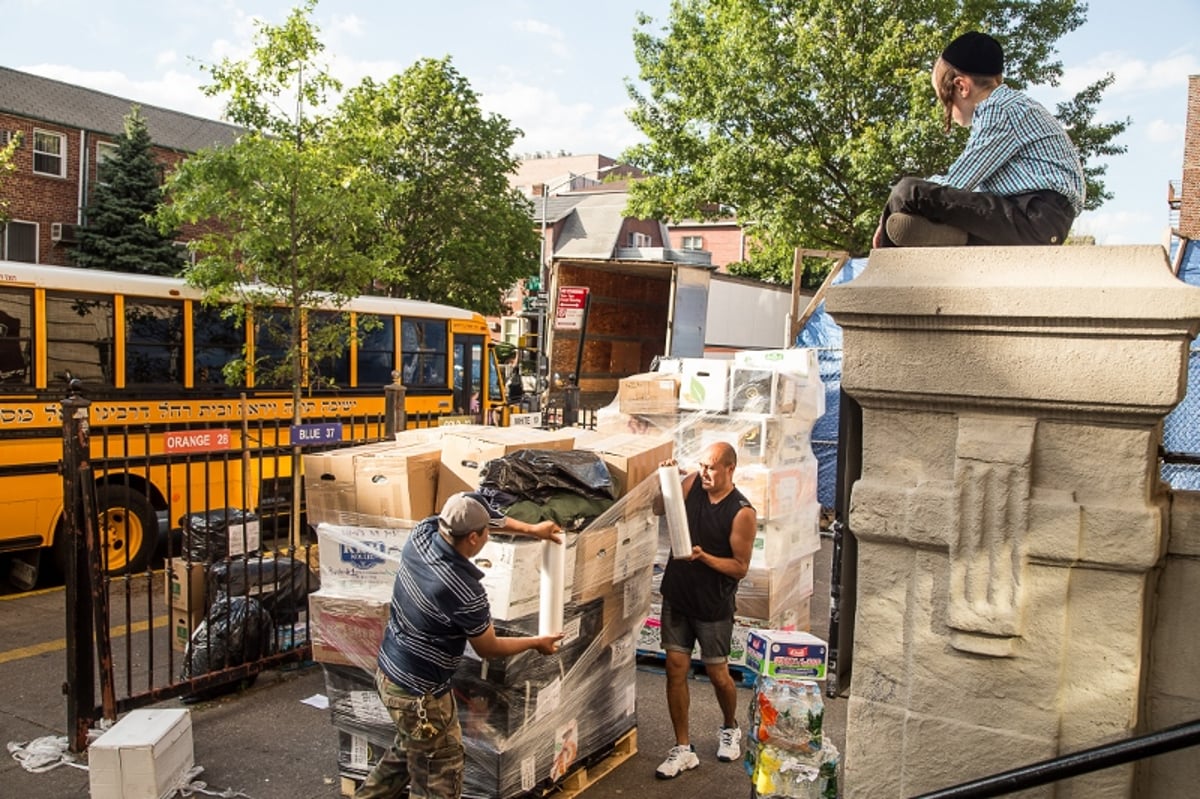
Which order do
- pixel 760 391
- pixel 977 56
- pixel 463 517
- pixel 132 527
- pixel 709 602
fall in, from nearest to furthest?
pixel 977 56
pixel 463 517
pixel 709 602
pixel 760 391
pixel 132 527

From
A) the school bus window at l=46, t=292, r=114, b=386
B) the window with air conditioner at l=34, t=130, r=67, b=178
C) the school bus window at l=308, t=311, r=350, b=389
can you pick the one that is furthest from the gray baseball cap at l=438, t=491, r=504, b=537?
the window with air conditioner at l=34, t=130, r=67, b=178

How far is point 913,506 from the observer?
2.43 metres

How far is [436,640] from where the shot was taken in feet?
13.1

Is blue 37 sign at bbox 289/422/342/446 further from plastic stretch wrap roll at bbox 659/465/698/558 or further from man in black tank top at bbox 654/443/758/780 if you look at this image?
plastic stretch wrap roll at bbox 659/465/698/558

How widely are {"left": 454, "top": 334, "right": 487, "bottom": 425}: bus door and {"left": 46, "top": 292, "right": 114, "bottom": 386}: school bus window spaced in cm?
563

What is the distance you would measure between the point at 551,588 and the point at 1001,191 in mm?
2633

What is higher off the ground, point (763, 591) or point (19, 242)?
point (19, 242)

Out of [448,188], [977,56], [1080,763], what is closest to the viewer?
[1080,763]

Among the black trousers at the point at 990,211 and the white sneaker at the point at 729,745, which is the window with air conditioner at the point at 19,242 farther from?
the black trousers at the point at 990,211

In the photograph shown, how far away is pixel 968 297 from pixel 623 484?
3.14m

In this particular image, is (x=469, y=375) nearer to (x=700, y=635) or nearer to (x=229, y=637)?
(x=229, y=637)

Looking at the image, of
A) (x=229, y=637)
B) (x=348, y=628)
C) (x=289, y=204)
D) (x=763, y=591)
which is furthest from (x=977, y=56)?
(x=289, y=204)

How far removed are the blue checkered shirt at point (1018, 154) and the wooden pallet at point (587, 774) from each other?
3.56 metres

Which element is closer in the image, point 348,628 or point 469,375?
point 348,628
